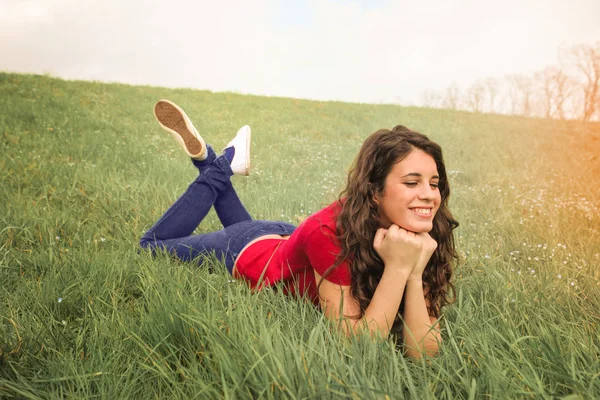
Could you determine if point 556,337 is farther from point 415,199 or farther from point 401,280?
point 415,199

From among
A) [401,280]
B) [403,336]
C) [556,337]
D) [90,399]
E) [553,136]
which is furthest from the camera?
[553,136]

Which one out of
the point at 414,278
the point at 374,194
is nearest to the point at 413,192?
the point at 374,194

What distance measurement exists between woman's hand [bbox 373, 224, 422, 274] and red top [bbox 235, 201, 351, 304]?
24 cm

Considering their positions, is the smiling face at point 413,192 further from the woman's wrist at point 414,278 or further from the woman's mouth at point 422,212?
the woman's wrist at point 414,278

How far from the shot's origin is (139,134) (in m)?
8.98

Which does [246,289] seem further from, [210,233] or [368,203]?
[368,203]

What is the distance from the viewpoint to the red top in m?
2.20

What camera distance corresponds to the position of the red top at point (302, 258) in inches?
86.5

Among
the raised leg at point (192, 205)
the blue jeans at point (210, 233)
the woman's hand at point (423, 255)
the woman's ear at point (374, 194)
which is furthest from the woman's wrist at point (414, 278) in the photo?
the raised leg at point (192, 205)

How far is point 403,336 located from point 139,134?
812cm

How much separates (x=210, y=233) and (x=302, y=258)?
1.09m

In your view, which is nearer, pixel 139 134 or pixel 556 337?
pixel 556 337

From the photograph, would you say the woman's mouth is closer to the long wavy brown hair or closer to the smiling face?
the smiling face

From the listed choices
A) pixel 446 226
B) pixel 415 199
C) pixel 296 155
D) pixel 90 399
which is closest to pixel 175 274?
pixel 90 399
